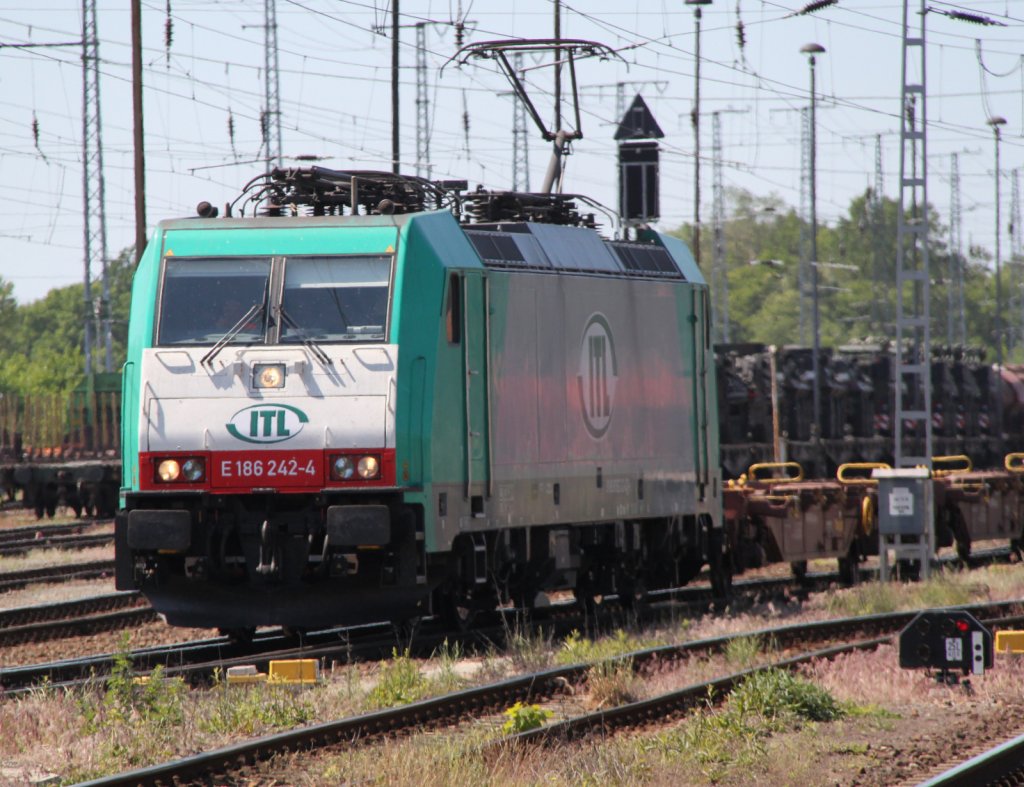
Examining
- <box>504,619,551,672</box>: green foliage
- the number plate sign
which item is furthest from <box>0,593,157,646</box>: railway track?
<box>504,619,551,672</box>: green foliage

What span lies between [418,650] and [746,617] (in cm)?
394

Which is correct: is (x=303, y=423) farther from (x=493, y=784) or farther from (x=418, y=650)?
(x=493, y=784)

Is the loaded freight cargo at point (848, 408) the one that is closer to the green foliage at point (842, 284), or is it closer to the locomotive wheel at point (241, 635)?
the locomotive wheel at point (241, 635)

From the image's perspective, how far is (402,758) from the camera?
8727mm

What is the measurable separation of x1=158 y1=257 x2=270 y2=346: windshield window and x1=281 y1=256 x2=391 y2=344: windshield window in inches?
9.2

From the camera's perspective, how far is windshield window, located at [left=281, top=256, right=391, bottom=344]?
525 inches

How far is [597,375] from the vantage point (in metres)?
16.5

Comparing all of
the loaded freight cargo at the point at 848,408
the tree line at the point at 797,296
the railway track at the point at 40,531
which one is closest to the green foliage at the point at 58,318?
the tree line at the point at 797,296

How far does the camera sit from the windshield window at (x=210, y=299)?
13.5m

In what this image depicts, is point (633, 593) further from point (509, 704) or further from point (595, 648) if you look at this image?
point (509, 704)

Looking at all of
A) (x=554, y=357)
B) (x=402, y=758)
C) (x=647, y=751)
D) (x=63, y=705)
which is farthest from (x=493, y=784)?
(x=554, y=357)

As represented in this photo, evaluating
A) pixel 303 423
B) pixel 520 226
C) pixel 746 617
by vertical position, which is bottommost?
pixel 746 617

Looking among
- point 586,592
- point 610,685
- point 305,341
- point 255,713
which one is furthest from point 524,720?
point 586,592

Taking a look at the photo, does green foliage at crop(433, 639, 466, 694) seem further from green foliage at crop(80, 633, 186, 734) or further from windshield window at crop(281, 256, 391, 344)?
windshield window at crop(281, 256, 391, 344)
